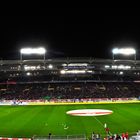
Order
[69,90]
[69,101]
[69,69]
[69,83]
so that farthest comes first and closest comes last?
[69,83]
[69,69]
[69,90]
[69,101]

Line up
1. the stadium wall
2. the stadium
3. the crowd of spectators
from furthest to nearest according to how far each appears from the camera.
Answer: the crowd of spectators
the stadium
the stadium wall

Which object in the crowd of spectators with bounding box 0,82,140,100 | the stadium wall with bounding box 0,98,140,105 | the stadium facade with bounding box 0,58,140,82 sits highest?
the stadium facade with bounding box 0,58,140,82

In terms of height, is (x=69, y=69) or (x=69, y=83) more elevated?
(x=69, y=69)

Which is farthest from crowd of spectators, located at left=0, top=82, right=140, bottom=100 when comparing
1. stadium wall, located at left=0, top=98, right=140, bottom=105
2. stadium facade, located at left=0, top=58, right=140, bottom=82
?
stadium wall, located at left=0, top=98, right=140, bottom=105

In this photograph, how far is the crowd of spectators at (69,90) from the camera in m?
82.2

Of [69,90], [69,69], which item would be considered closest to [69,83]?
[69,69]

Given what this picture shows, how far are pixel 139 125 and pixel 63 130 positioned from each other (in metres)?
10.2

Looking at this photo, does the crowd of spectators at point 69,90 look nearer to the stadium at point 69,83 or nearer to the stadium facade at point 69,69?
the stadium at point 69,83

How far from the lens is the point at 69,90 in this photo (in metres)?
87.8

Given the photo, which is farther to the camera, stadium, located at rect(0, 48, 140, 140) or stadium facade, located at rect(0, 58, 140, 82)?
stadium facade, located at rect(0, 58, 140, 82)

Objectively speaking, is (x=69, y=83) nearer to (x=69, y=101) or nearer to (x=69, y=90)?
(x=69, y=90)

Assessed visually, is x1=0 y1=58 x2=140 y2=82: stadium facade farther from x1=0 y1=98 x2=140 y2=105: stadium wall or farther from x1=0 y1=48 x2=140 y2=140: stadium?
x1=0 y1=98 x2=140 y2=105: stadium wall

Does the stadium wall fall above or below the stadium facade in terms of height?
below

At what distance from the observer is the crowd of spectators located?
82250 mm
